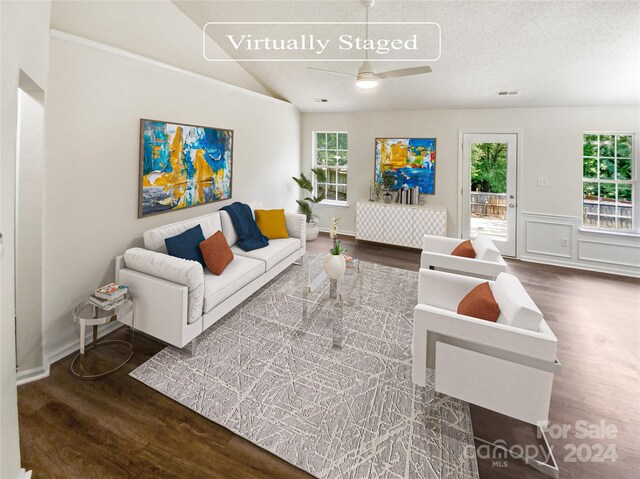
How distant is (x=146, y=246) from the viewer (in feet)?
10.2

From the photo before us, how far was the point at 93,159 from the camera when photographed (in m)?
2.80

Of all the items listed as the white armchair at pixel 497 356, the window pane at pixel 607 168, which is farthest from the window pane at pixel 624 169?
the white armchair at pixel 497 356

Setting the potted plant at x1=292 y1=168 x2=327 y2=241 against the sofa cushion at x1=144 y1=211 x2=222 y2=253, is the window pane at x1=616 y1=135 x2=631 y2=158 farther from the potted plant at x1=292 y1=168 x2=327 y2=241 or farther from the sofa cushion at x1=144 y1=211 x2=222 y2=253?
the sofa cushion at x1=144 y1=211 x2=222 y2=253

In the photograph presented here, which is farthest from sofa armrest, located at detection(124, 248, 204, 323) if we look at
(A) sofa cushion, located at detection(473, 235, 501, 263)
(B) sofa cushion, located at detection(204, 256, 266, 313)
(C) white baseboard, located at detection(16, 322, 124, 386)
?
(A) sofa cushion, located at detection(473, 235, 501, 263)

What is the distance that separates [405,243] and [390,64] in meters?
3.07

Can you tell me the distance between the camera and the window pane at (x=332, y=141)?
6762 millimetres

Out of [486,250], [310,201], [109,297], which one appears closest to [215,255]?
[109,297]

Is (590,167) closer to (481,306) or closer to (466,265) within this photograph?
(466,265)

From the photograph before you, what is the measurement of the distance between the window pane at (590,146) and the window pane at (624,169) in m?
0.36

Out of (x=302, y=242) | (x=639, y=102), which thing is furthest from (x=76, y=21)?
(x=639, y=102)

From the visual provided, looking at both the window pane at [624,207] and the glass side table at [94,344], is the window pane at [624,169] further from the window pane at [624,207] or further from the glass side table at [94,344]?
the glass side table at [94,344]

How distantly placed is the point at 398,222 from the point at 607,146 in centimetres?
338

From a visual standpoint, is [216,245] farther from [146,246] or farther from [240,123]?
[240,123]

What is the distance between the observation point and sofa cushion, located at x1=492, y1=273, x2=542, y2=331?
5.92 feet
